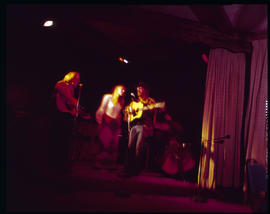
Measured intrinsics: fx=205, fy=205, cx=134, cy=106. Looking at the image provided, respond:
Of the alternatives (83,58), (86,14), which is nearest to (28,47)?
(83,58)

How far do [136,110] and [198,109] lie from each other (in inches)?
69.9

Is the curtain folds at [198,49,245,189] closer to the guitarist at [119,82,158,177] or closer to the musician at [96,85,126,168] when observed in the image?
the guitarist at [119,82,158,177]

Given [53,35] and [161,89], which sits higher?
[53,35]

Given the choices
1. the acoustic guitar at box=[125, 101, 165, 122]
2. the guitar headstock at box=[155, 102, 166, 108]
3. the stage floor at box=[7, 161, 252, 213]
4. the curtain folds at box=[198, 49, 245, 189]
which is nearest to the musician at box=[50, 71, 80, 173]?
the stage floor at box=[7, 161, 252, 213]

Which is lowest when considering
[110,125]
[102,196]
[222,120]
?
[102,196]

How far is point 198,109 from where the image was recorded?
19.0ft

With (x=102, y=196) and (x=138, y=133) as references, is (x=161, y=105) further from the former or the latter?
(x=102, y=196)

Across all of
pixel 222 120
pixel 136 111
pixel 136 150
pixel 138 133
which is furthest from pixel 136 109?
pixel 222 120

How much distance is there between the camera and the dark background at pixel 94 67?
545 centimetres

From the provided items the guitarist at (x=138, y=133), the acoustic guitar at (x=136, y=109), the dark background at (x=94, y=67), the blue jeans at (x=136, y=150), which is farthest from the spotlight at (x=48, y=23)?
the blue jeans at (x=136, y=150)

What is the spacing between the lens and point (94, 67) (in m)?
7.02

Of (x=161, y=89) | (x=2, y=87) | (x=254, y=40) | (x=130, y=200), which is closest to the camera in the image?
(x=130, y=200)

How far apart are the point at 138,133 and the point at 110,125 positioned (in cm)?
127

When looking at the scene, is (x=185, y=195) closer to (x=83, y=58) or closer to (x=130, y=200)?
(x=130, y=200)
